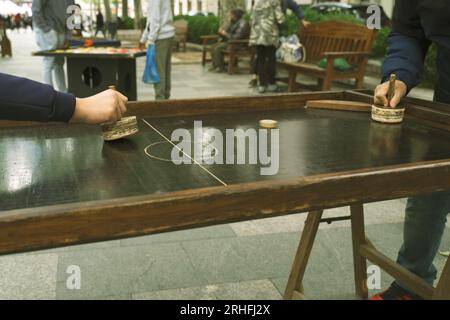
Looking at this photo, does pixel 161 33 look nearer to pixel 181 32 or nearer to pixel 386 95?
pixel 386 95

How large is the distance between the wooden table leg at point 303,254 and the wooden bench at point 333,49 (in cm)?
472

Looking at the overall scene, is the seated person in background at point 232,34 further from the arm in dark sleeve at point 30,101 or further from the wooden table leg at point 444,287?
the arm in dark sleeve at point 30,101

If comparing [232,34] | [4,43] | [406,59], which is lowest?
[4,43]

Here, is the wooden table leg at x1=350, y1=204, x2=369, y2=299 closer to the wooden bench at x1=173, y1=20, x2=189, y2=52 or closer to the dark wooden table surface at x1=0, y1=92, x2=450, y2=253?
the dark wooden table surface at x1=0, y1=92, x2=450, y2=253

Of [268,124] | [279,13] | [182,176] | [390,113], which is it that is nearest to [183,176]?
[182,176]

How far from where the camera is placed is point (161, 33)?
20.8 feet

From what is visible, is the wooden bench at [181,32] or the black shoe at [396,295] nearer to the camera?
the black shoe at [396,295]

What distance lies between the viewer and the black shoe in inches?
89.2

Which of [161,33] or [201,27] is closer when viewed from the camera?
[161,33]

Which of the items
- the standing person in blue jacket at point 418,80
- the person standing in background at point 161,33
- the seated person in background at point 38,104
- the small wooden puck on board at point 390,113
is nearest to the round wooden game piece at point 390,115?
the small wooden puck on board at point 390,113

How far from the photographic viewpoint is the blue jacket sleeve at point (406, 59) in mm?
2176

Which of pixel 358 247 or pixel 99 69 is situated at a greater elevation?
pixel 99 69

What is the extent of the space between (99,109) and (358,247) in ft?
4.61

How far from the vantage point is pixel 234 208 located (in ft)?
3.99
